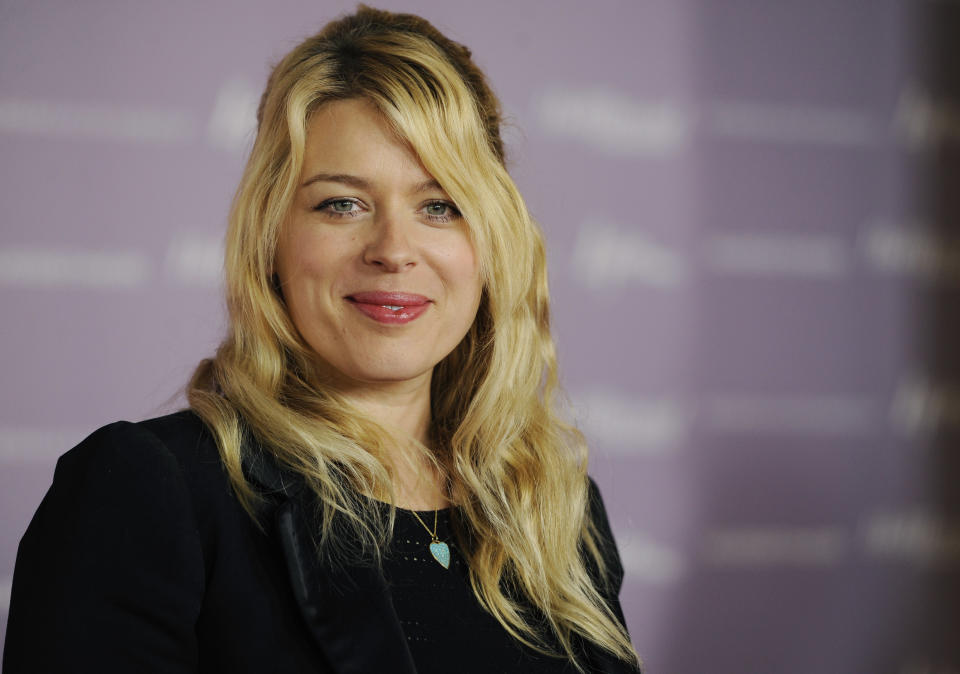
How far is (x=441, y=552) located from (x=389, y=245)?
0.46 meters

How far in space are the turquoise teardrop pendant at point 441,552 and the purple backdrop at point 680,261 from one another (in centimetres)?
118

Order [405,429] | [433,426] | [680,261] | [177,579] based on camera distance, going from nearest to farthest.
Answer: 1. [177,579]
2. [405,429]
3. [433,426]
4. [680,261]

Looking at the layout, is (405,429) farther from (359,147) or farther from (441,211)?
(359,147)

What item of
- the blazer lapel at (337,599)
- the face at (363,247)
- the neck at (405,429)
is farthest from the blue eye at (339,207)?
the blazer lapel at (337,599)

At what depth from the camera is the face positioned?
1.49m

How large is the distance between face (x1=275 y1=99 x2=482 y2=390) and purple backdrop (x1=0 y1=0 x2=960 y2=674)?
3.48 feet

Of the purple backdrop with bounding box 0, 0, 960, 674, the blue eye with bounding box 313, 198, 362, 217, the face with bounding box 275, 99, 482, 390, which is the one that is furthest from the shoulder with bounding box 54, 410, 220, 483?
the purple backdrop with bounding box 0, 0, 960, 674

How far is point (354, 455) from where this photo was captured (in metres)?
1.49

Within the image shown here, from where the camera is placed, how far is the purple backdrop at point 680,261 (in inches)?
98.0

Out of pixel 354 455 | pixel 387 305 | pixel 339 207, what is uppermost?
pixel 339 207

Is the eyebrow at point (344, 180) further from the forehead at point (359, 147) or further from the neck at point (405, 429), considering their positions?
the neck at point (405, 429)

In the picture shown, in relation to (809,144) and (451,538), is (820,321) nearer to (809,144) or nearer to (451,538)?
(809,144)

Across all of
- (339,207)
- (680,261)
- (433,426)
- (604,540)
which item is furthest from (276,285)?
(680,261)

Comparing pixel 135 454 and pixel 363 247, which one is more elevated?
pixel 363 247
